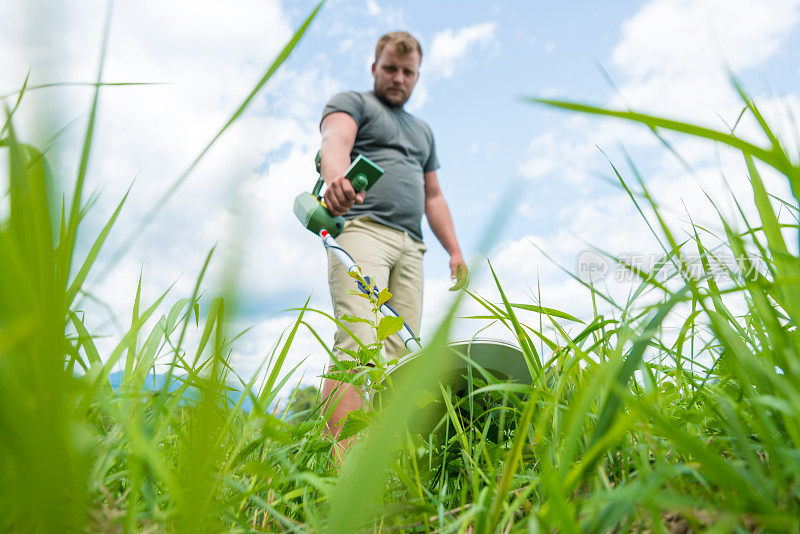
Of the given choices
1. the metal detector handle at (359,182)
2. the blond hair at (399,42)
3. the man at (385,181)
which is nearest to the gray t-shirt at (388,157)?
the man at (385,181)

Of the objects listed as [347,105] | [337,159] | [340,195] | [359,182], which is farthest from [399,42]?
[340,195]

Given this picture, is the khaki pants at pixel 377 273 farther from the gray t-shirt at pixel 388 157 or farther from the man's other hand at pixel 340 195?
the man's other hand at pixel 340 195

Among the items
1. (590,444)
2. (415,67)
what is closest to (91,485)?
(590,444)

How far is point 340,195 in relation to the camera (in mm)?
1897

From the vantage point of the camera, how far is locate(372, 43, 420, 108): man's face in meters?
2.81

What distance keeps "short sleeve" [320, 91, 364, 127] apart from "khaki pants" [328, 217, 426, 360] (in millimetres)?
518

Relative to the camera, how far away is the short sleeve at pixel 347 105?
8.08 ft

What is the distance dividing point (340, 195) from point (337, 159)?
39 cm

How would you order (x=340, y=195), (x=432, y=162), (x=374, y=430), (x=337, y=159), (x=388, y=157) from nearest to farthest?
(x=374, y=430) < (x=340, y=195) < (x=337, y=159) < (x=388, y=157) < (x=432, y=162)

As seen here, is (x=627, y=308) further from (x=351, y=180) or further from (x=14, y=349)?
(x=351, y=180)

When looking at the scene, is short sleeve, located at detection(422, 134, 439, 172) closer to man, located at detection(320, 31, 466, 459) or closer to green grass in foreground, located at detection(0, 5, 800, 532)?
man, located at detection(320, 31, 466, 459)

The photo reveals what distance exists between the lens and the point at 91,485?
0.38 metres

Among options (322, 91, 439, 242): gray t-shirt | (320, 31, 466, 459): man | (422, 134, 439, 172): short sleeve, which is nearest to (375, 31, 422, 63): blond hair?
(320, 31, 466, 459): man

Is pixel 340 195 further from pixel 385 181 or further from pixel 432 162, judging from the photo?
pixel 432 162
